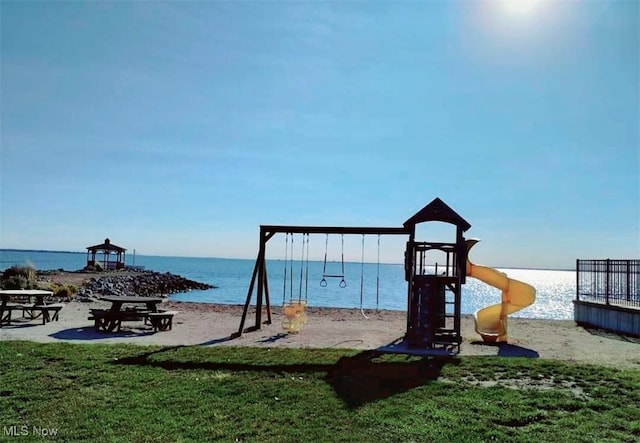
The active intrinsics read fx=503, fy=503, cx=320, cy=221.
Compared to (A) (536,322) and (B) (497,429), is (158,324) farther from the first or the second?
(A) (536,322)

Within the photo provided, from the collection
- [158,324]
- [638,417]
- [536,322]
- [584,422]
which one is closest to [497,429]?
[584,422]

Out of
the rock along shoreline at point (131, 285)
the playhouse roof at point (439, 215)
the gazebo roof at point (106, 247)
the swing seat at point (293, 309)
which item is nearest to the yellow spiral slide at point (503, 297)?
the playhouse roof at point (439, 215)

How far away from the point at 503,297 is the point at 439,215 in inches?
131

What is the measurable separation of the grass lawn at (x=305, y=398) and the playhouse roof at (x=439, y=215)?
3389 mm

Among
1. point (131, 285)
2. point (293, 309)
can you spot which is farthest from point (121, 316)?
point (131, 285)

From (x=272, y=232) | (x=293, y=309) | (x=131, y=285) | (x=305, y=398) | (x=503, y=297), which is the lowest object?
(x=131, y=285)

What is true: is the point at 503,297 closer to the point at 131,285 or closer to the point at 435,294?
the point at 435,294

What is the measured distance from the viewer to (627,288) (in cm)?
1552

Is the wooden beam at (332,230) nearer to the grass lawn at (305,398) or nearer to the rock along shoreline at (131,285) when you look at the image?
the grass lawn at (305,398)

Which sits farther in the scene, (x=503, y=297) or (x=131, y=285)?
(x=131, y=285)

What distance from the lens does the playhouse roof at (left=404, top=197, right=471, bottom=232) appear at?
11.3 meters

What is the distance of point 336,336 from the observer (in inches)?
476

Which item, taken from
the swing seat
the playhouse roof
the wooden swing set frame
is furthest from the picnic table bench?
the playhouse roof

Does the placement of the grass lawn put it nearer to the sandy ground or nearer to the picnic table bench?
the sandy ground
